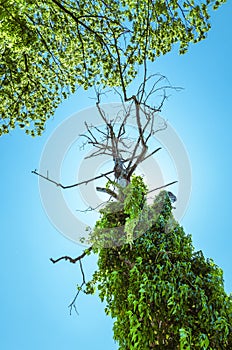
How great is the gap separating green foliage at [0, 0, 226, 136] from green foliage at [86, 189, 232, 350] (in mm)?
1775

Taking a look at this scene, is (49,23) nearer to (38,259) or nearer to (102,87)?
(102,87)

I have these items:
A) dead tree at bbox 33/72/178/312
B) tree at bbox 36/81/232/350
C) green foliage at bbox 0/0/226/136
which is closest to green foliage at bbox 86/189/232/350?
tree at bbox 36/81/232/350

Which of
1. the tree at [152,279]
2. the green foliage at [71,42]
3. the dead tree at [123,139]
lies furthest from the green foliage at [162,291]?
the green foliage at [71,42]

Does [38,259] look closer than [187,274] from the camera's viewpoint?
No

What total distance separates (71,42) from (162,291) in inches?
128

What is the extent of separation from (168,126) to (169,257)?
2404 millimetres

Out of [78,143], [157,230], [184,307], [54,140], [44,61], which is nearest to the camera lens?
[184,307]

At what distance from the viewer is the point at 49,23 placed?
429cm

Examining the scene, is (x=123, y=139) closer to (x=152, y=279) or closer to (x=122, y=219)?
(x=122, y=219)

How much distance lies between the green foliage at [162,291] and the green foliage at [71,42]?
177 centimetres

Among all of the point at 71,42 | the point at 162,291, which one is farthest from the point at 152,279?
the point at 71,42

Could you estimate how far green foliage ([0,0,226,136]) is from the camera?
374 cm

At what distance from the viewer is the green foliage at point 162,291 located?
303 centimetres

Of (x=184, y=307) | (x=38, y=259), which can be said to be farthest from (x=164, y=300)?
(x=38, y=259)
